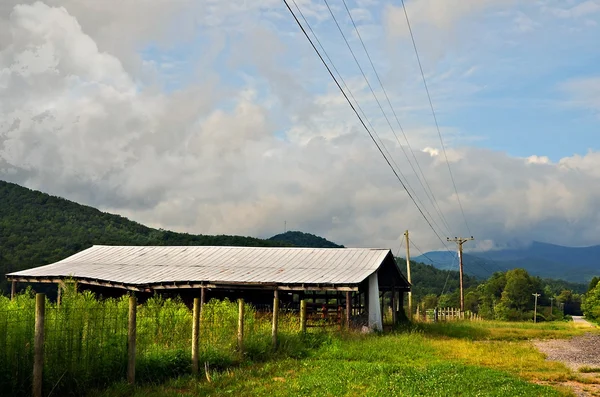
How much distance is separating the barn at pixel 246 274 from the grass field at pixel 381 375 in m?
7.00

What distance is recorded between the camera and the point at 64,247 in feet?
222

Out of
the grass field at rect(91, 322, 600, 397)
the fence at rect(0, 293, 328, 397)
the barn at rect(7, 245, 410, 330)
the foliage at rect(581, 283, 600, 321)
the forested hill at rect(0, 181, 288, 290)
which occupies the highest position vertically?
the forested hill at rect(0, 181, 288, 290)

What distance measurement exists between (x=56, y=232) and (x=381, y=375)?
71245mm

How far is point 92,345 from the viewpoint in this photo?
11.0 metres

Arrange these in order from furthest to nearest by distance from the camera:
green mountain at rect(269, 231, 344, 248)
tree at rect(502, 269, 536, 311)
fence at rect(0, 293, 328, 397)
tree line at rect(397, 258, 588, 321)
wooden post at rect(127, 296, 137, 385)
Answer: green mountain at rect(269, 231, 344, 248) < tree at rect(502, 269, 536, 311) < tree line at rect(397, 258, 588, 321) < wooden post at rect(127, 296, 137, 385) < fence at rect(0, 293, 328, 397)

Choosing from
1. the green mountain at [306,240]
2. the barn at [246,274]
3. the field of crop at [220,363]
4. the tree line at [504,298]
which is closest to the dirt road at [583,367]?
the field of crop at [220,363]

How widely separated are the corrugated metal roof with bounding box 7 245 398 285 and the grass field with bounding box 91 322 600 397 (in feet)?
24.8

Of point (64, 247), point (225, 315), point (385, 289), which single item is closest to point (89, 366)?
point (225, 315)

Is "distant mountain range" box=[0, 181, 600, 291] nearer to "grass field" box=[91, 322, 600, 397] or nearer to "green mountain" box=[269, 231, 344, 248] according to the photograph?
"green mountain" box=[269, 231, 344, 248]

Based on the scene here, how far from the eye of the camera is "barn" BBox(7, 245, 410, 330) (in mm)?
28047

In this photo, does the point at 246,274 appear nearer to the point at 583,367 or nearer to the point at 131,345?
the point at 583,367

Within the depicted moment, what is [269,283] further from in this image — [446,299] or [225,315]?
[446,299]

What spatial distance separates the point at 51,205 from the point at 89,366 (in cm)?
8255

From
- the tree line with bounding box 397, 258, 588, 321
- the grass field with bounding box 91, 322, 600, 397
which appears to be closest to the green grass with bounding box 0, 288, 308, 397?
the grass field with bounding box 91, 322, 600, 397
